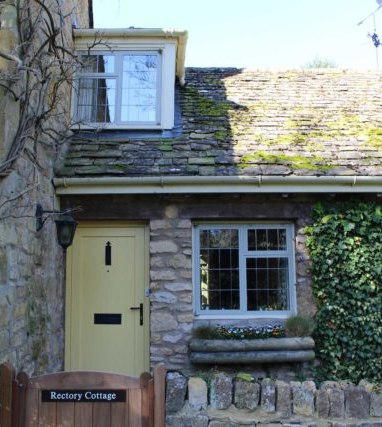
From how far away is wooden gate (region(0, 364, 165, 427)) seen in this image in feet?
10.0

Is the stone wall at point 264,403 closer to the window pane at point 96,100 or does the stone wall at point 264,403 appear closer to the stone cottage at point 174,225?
the stone cottage at point 174,225

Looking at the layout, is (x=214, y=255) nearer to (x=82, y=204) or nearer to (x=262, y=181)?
(x=262, y=181)

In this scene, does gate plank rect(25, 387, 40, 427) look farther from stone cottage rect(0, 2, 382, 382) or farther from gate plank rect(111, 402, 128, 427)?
stone cottage rect(0, 2, 382, 382)

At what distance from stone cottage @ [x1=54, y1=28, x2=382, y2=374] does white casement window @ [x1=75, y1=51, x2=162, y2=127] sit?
29 cm

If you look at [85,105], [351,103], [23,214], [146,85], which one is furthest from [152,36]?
[23,214]

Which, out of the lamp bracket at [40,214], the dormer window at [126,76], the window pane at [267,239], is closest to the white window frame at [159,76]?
the dormer window at [126,76]

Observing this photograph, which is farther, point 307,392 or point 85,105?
point 85,105

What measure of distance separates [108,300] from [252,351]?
1968mm

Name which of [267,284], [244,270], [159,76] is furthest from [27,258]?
[159,76]

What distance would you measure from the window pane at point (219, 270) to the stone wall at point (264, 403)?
2.78 m

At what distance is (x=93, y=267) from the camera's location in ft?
21.7

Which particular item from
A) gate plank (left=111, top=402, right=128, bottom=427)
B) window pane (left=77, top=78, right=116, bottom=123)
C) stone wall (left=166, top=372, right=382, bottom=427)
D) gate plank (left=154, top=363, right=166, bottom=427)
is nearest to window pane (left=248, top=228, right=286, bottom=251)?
window pane (left=77, top=78, right=116, bottom=123)

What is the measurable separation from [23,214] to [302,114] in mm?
4704

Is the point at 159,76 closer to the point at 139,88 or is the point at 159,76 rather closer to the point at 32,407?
the point at 139,88
